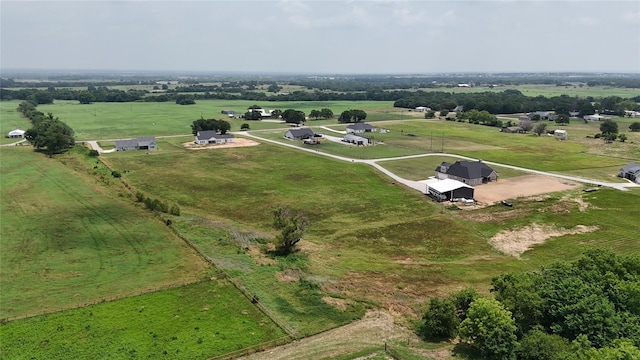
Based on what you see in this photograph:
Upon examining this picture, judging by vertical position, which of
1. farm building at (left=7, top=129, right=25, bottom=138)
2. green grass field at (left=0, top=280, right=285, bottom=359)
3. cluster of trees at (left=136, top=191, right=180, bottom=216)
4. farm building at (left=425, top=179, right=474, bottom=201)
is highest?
farm building at (left=7, top=129, right=25, bottom=138)

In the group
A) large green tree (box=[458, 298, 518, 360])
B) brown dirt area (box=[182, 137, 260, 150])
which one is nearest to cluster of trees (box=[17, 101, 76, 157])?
brown dirt area (box=[182, 137, 260, 150])

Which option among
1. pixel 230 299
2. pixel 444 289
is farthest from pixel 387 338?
pixel 230 299

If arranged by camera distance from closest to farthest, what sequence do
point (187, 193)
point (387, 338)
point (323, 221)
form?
point (387, 338) < point (323, 221) < point (187, 193)

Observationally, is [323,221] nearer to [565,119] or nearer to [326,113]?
[326,113]

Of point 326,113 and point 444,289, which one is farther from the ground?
point 326,113

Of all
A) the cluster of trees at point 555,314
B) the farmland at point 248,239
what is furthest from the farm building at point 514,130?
the cluster of trees at point 555,314

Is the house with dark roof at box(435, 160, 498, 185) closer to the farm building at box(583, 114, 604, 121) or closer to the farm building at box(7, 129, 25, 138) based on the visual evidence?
the farm building at box(7, 129, 25, 138)
